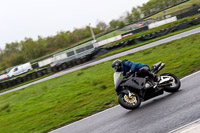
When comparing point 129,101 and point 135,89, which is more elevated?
point 135,89

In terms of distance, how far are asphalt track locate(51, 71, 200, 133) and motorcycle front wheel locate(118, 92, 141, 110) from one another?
0.59 feet

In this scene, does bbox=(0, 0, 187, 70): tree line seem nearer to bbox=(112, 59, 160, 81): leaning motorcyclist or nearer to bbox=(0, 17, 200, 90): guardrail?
bbox=(0, 17, 200, 90): guardrail

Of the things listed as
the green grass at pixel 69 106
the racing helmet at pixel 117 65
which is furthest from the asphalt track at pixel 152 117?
the racing helmet at pixel 117 65

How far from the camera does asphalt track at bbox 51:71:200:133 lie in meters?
5.83

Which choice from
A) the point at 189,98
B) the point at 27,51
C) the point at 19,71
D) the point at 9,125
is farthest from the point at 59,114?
the point at 27,51

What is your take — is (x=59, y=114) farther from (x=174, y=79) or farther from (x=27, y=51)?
(x=27, y=51)

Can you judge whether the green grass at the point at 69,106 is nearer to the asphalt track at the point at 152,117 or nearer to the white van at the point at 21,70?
the asphalt track at the point at 152,117

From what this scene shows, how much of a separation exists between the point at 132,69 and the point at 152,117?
1819mm

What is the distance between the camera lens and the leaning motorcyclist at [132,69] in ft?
26.3

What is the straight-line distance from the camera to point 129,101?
773cm

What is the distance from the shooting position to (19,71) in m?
48.1

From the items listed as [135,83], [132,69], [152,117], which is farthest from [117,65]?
[152,117]

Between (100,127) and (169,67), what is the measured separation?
7.04 m

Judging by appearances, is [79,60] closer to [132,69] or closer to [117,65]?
[117,65]
